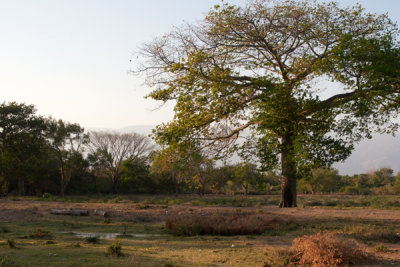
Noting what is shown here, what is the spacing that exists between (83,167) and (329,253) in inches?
1914

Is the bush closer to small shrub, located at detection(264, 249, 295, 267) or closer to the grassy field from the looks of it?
small shrub, located at detection(264, 249, 295, 267)

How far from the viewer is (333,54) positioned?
15477 millimetres

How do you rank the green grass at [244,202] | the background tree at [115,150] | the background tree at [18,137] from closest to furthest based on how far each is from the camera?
the green grass at [244,202] → the background tree at [18,137] → the background tree at [115,150]

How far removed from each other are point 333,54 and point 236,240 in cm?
894

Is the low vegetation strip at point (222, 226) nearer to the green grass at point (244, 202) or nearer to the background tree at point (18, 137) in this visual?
the green grass at point (244, 202)

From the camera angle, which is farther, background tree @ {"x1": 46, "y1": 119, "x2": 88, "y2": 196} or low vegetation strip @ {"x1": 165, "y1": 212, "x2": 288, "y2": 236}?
background tree @ {"x1": 46, "y1": 119, "x2": 88, "y2": 196}

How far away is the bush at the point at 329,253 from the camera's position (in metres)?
7.32

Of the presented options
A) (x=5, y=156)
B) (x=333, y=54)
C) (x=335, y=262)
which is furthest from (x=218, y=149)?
(x=5, y=156)

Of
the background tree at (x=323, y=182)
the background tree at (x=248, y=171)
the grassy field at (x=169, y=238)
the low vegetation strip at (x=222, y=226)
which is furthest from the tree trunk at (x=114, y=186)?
the low vegetation strip at (x=222, y=226)

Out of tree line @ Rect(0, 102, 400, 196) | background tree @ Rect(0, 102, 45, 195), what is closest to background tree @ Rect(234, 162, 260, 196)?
tree line @ Rect(0, 102, 400, 196)

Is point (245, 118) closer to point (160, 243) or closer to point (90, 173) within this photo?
point (160, 243)

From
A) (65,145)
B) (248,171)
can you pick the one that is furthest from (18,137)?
(248,171)

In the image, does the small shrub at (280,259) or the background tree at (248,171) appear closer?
the small shrub at (280,259)

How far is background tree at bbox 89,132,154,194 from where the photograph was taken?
55.2 m
